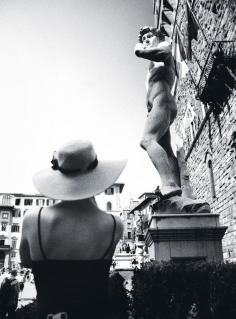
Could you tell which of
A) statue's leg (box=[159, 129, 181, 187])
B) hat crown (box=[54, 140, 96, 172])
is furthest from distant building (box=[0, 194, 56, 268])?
hat crown (box=[54, 140, 96, 172])

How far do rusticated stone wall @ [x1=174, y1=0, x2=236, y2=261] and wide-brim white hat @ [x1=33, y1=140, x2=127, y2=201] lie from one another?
960 centimetres

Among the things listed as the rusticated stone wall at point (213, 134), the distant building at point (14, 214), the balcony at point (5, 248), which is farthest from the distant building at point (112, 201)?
the rusticated stone wall at point (213, 134)

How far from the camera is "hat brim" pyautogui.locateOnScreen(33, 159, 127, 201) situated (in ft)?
5.35

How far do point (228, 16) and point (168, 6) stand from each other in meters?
13.0

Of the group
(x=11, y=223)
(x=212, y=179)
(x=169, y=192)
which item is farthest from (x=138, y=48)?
(x=11, y=223)

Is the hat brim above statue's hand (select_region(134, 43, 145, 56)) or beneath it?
beneath

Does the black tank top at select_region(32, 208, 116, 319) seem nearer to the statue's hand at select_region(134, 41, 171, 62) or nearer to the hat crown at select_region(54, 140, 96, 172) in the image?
the hat crown at select_region(54, 140, 96, 172)

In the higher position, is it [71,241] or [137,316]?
[71,241]

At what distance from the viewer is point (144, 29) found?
5293mm

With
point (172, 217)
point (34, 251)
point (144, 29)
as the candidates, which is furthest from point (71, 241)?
point (144, 29)

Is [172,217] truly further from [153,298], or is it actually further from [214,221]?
[153,298]

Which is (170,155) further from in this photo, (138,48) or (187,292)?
(187,292)

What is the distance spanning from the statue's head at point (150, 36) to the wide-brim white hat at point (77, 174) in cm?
391

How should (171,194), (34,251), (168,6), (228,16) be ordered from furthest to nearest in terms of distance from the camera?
(168,6)
(228,16)
(171,194)
(34,251)
